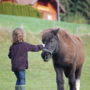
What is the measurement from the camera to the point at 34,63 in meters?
25.8

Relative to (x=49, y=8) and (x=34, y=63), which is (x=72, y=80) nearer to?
(x=34, y=63)

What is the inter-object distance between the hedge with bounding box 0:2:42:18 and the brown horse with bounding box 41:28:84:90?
32.0 meters

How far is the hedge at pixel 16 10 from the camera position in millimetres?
46688

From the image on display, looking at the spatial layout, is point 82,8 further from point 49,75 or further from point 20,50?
point 20,50

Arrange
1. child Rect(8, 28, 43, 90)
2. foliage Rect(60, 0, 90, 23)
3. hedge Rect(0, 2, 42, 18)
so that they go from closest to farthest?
child Rect(8, 28, 43, 90)
hedge Rect(0, 2, 42, 18)
foliage Rect(60, 0, 90, 23)

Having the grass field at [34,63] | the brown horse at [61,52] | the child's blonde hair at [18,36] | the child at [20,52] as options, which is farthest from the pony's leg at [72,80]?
the grass field at [34,63]

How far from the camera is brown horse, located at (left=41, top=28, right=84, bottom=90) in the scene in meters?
13.6

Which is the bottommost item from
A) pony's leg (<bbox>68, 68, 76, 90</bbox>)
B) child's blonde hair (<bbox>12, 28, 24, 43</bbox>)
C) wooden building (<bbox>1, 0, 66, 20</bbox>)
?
wooden building (<bbox>1, 0, 66, 20</bbox>)

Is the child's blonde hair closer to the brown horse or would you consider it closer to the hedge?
the brown horse

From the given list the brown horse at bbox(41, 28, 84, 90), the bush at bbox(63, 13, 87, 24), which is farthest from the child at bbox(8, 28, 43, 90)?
the bush at bbox(63, 13, 87, 24)

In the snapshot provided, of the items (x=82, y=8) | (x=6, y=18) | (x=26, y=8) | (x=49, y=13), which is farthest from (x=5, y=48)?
(x=82, y=8)

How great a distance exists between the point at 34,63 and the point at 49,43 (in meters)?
12.3

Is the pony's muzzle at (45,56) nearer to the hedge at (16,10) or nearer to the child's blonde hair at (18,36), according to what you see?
the child's blonde hair at (18,36)

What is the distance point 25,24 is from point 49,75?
1481 centimetres
